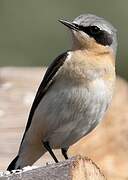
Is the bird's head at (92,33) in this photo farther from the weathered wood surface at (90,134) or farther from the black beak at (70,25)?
the weathered wood surface at (90,134)

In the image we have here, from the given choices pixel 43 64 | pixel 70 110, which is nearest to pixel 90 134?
pixel 70 110

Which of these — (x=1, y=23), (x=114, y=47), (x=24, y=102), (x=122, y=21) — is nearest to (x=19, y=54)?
(x=1, y=23)

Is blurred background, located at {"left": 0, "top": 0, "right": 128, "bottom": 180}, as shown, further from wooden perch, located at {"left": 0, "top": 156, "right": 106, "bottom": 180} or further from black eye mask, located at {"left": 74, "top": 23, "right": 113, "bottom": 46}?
wooden perch, located at {"left": 0, "top": 156, "right": 106, "bottom": 180}

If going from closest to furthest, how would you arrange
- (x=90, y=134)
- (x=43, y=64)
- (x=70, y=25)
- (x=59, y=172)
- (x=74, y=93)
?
(x=59, y=172) → (x=74, y=93) → (x=70, y=25) → (x=90, y=134) → (x=43, y=64)

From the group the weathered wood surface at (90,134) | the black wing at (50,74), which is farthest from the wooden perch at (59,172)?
the weathered wood surface at (90,134)

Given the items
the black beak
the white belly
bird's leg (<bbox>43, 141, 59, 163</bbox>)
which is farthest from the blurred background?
the black beak

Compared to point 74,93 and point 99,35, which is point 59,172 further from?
point 99,35
